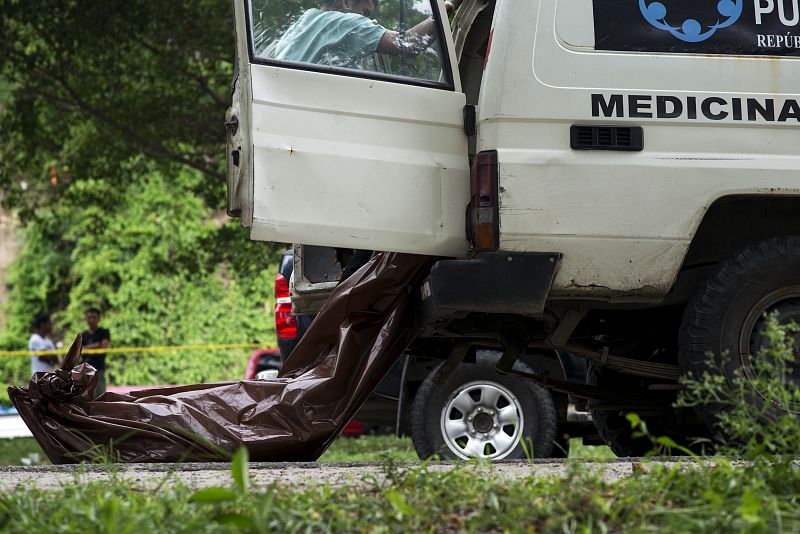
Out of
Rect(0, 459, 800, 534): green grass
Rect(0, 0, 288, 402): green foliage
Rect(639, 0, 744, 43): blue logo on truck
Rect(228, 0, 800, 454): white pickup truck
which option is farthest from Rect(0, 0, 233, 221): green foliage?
Rect(0, 459, 800, 534): green grass

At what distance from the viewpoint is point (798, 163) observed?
5195 mm

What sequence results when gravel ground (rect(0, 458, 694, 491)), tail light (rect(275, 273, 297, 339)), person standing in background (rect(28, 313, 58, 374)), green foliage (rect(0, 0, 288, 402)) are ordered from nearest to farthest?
gravel ground (rect(0, 458, 694, 491)) < tail light (rect(275, 273, 297, 339)) < green foliage (rect(0, 0, 288, 402)) < person standing in background (rect(28, 313, 58, 374))

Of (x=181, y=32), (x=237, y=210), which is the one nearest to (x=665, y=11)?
(x=237, y=210)

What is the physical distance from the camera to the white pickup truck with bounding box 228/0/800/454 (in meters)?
5.12

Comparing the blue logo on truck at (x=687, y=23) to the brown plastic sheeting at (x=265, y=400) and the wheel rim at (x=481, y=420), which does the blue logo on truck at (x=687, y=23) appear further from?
the wheel rim at (x=481, y=420)

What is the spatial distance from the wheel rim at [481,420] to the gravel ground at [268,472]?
2.67 meters

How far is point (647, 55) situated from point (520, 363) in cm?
265

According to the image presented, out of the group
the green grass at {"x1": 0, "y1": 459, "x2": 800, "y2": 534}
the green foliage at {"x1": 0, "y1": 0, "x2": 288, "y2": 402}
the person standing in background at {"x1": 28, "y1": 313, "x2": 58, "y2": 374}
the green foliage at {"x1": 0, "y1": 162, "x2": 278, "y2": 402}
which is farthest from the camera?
the green foliage at {"x1": 0, "y1": 162, "x2": 278, "y2": 402}

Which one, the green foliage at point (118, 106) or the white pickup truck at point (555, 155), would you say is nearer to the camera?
the white pickup truck at point (555, 155)

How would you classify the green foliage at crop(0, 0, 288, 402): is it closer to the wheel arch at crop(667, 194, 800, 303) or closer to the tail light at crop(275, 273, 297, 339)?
the tail light at crop(275, 273, 297, 339)

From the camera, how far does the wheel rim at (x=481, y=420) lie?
7.27 m

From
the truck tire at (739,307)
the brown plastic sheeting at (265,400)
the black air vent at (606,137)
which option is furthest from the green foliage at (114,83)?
the truck tire at (739,307)

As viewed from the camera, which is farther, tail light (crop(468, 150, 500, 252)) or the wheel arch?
the wheel arch

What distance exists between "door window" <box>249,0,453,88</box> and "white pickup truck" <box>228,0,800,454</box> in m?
0.01
